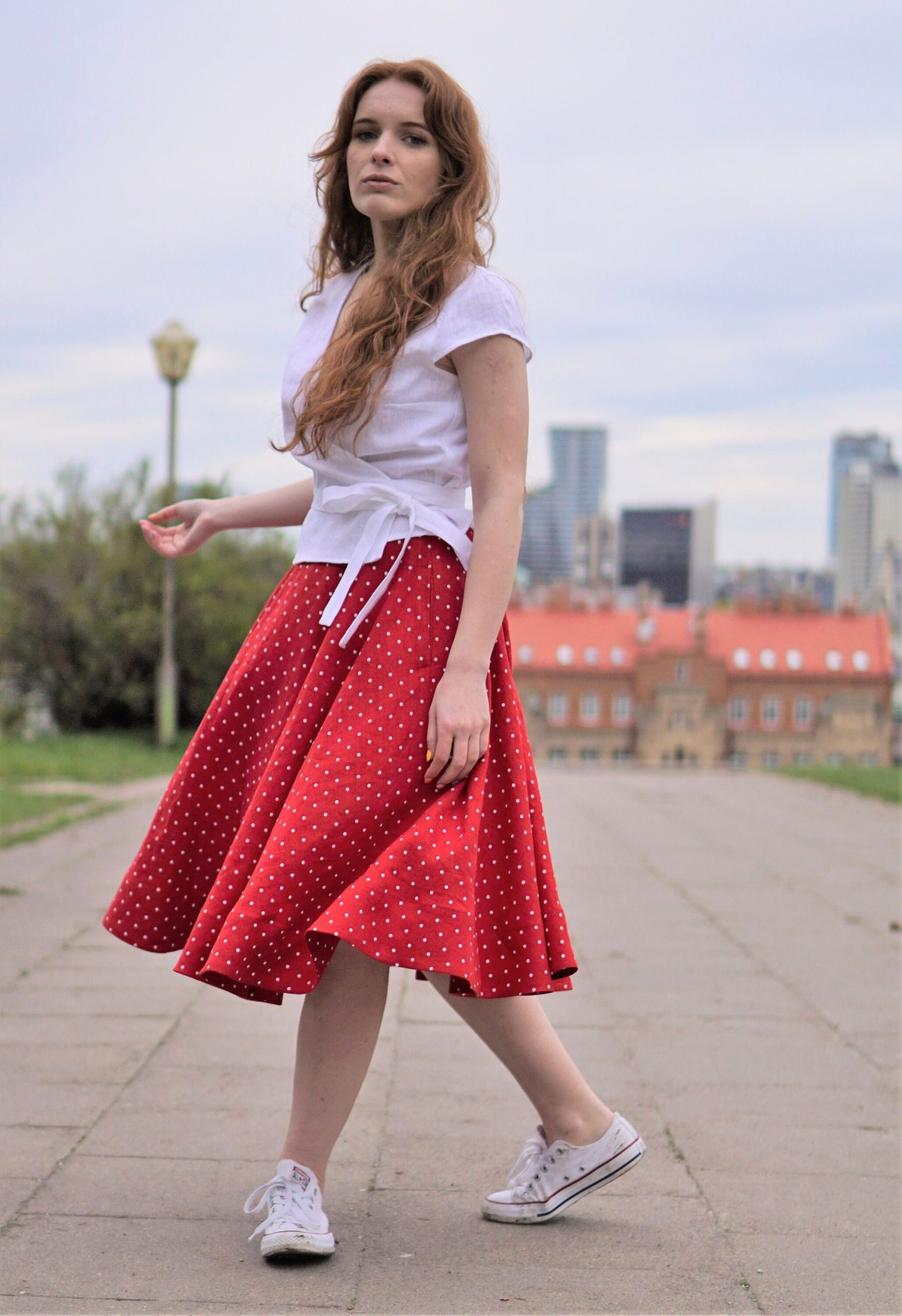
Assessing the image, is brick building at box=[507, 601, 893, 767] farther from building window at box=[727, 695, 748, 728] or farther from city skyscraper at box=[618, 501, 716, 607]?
city skyscraper at box=[618, 501, 716, 607]

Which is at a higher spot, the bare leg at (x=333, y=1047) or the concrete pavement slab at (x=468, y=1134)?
the bare leg at (x=333, y=1047)

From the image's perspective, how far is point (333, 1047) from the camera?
204 centimetres

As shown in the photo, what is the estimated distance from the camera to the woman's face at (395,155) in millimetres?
2135

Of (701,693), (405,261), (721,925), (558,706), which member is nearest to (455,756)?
(405,261)

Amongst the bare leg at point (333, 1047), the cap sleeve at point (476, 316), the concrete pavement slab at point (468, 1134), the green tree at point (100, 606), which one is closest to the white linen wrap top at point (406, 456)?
the cap sleeve at point (476, 316)

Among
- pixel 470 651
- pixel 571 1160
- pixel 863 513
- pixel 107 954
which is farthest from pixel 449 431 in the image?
pixel 863 513

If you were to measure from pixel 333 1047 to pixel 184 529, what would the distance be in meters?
1.03

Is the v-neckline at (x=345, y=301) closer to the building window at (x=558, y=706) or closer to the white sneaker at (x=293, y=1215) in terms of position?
the white sneaker at (x=293, y=1215)

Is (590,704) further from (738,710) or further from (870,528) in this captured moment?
(870,528)

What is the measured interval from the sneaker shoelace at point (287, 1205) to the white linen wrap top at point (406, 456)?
0.79 metres

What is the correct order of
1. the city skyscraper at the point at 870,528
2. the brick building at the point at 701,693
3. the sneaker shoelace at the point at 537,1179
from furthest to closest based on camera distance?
the city skyscraper at the point at 870,528
the brick building at the point at 701,693
the sneaker shoelace at the point at 537,1179

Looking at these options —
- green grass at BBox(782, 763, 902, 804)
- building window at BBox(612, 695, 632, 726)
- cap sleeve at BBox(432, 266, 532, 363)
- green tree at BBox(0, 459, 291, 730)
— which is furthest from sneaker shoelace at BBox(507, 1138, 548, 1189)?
building window at BBox(612, 695, 632, 726)

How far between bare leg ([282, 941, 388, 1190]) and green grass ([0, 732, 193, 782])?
7268mm

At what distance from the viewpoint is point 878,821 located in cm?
955
